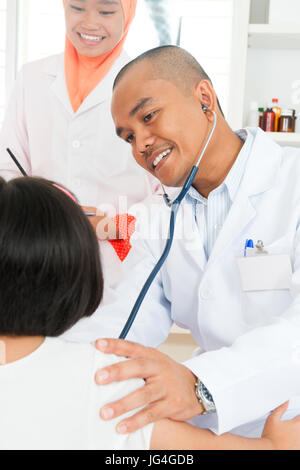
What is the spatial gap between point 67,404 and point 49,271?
0.63 ft

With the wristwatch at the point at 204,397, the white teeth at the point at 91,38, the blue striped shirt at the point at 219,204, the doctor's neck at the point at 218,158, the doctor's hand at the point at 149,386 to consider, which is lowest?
the wristwatch at the point at 204,397

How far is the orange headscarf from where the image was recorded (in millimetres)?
1859

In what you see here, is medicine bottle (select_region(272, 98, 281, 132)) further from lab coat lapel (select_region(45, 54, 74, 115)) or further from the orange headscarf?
lab coat lapel (select_region(45, 54, 74, 115))

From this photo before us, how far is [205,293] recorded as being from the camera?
130 cm

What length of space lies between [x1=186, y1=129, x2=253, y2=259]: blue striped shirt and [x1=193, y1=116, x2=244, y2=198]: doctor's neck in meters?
0.04

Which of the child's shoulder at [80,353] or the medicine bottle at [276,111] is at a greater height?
the medicine bottle at [276,111]

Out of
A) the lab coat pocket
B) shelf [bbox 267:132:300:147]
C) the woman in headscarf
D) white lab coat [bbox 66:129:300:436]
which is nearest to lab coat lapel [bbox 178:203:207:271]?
white lab coat [bbox 66:129:300:436]

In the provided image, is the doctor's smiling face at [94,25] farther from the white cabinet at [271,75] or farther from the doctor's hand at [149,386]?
the doctor's hand at [149,386]

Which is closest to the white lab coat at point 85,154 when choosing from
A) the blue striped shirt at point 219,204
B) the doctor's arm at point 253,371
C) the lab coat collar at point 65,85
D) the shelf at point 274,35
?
the lab coat collar at point 65,85

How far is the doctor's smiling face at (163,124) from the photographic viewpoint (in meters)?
1.39

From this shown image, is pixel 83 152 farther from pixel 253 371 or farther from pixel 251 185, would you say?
pixel 253 371

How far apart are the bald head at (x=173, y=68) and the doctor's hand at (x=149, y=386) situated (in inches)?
30.8
